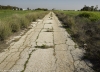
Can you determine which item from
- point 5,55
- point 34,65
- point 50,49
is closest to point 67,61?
point 34,65

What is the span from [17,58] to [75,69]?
92.8 inches

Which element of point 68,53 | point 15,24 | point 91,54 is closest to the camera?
point 91,54

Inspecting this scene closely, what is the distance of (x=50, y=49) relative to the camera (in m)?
7.87

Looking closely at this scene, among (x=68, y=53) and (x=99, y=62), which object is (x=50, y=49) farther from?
(x=99, y=62)

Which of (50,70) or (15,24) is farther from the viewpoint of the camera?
(15,24)

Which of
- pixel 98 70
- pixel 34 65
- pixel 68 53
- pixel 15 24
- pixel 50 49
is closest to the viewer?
pixel 98 70

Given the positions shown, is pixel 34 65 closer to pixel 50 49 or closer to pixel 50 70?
pixel 50 70

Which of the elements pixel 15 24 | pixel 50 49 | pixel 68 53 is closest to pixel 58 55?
pixel 68 53

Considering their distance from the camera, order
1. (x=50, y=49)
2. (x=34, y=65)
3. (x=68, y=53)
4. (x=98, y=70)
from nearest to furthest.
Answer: (x=98, y=70) < (x=34, y=65) < (x=68, y=53) < (x=50, y=49)

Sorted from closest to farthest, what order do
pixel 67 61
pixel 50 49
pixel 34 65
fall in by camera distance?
pixel 34 65 < pixel 67 61 < pixel 50 49

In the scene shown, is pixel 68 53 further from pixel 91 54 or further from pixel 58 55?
pixel 91 54

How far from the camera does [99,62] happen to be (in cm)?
591

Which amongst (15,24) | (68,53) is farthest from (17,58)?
(15,24)

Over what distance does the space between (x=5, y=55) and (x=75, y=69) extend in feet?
Result: 9.99
